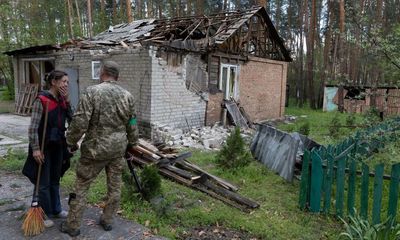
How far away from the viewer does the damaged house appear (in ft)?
32.9

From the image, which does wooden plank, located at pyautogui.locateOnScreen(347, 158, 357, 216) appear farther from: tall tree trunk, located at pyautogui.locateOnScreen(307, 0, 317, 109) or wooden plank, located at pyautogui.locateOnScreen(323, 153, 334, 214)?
tall tree trunk, located at pyautogui.locateOnScreen(307, 0, 317, 109)

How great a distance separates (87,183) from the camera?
130 inches

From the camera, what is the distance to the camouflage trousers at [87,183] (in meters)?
3.28

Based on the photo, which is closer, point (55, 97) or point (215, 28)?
point (55, 97)

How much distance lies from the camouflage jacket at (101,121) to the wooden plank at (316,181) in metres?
2.66

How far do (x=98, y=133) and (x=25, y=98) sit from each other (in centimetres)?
1319

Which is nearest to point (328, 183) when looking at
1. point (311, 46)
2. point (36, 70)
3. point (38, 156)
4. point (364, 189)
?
point (364, 189)

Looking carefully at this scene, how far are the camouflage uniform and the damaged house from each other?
6.46 metres

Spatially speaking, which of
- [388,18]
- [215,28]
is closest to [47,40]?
[215,28]

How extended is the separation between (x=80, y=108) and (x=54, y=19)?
27.6m

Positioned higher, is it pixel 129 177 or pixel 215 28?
pixel 215 28

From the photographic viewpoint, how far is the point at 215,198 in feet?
16.1

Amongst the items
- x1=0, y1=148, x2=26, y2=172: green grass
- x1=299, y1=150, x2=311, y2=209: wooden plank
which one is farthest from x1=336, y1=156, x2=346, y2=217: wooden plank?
x1=0, y1=148, x2=26, y2=172: green grass

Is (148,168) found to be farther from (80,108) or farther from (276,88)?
(276,88)
